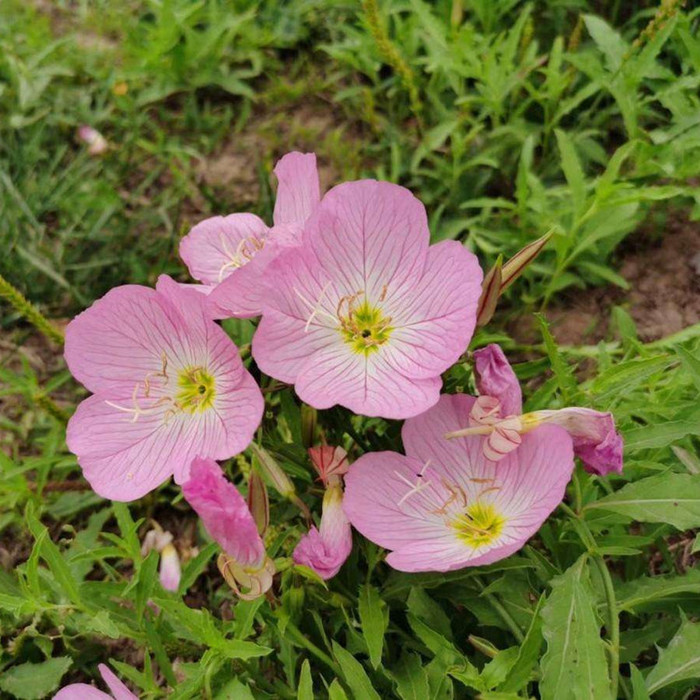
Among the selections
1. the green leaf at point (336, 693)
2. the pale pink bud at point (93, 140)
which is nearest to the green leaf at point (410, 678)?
the green leaf at point (336, 693)

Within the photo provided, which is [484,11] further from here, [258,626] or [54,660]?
[54,660]

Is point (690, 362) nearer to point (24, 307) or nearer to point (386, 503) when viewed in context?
point (386, 503)

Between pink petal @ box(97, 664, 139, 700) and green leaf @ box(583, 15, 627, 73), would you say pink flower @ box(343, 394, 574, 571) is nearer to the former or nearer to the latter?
pink petal @ box(97, 664, 139, 700)

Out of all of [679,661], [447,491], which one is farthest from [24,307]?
[679,661]

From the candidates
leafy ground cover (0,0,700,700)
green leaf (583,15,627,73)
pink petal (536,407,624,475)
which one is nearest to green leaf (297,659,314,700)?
leafy ground cover (0,0,700,700)

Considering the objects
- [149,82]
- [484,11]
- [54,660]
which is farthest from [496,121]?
[54,660]

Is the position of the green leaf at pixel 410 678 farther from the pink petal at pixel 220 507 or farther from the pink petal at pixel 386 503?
the pink petal at pixel 220 507

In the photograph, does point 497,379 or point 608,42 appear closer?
point 497,379
